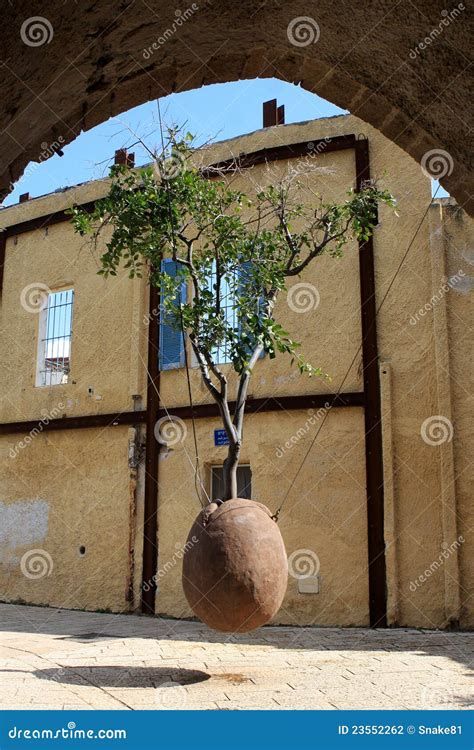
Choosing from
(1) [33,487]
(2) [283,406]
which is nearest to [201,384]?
(2) [283,406]

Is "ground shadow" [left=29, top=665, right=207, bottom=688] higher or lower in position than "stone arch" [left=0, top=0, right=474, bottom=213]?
lower

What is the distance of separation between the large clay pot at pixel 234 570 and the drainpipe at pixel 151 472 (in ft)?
15.5

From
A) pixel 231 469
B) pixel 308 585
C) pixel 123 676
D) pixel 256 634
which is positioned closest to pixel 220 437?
pixel 308 585

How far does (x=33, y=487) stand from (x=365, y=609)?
5875mm

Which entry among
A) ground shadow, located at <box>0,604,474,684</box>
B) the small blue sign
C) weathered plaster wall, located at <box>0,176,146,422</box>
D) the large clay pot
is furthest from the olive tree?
weathered plaster wall, located at <box>0,176,146,422</box>

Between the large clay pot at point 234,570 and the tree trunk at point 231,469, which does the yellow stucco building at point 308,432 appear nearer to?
the tree trunk at point 231,469

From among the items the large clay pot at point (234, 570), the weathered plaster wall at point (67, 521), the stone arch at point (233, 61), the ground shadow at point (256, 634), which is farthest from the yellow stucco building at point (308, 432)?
the stone arch at point (233, 61)

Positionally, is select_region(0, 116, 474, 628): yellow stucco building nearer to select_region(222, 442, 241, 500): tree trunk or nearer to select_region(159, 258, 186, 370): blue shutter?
select_region(159, 258, 186, 370): blue shutter

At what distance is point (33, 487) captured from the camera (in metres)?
11.9

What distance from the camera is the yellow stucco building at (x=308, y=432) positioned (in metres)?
8.92

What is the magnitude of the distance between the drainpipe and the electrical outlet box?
2.28 meters

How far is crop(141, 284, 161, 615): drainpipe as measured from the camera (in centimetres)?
1037

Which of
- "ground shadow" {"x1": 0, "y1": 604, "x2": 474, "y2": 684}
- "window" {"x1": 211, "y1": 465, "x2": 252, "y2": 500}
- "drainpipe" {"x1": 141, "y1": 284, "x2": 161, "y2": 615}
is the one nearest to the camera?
"ground shadow" {"x1": 0, "y1": 604, "x2": 474, "y2": 684}

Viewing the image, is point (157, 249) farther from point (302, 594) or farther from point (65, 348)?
point (65, 348)
